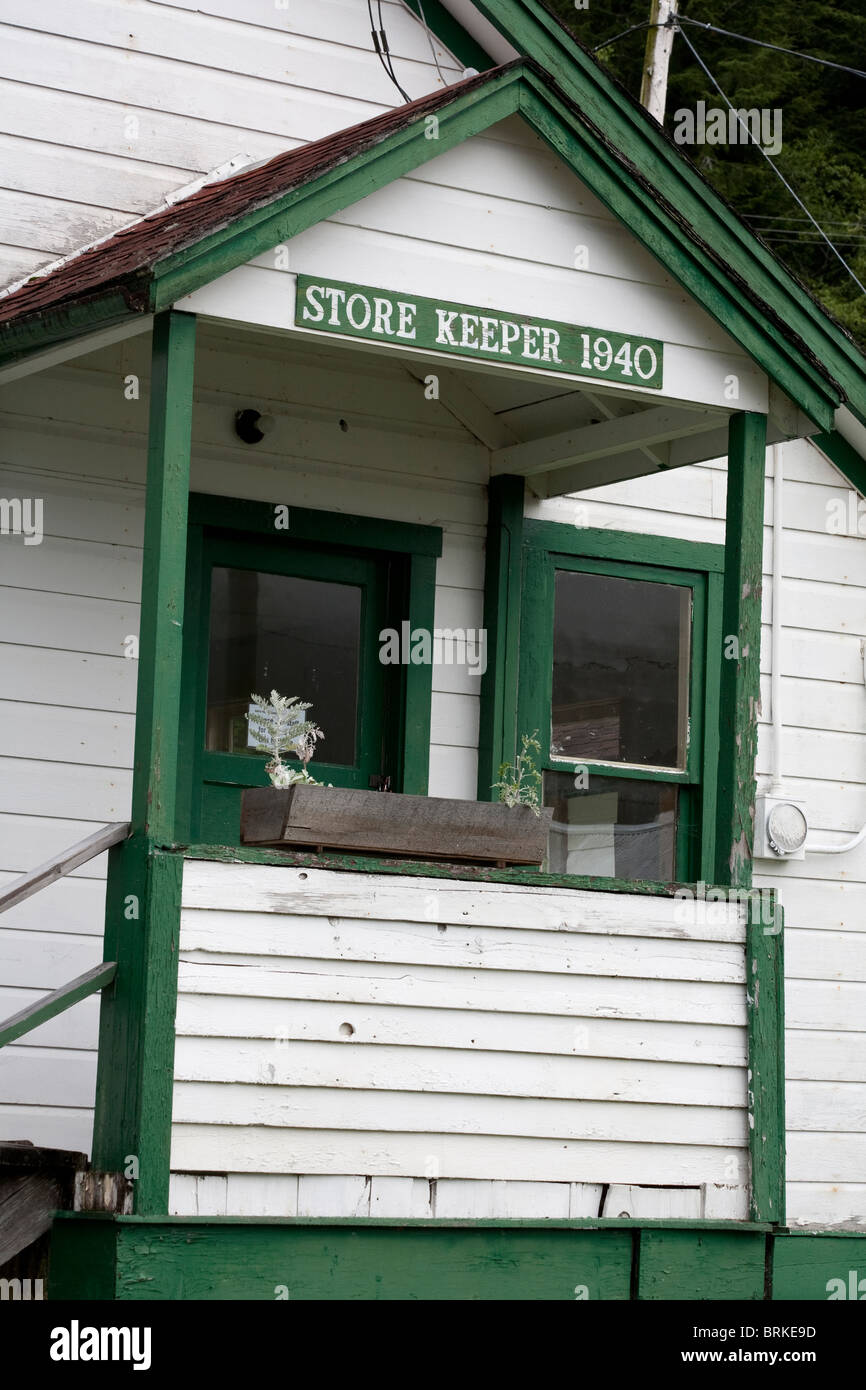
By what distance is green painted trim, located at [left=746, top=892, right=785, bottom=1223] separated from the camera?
6.19 meters

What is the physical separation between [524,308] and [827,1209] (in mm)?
4108

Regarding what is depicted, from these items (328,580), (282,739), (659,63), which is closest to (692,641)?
(328,580)

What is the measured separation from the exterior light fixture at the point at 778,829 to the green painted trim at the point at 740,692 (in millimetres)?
1677

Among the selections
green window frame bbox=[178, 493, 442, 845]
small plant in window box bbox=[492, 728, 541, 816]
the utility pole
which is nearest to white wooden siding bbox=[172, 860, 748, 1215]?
small plant in window box bbox=[492, 728, 541, 816]

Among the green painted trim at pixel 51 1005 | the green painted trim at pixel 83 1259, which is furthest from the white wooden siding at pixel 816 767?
the green painted trim at pixel 83 1259

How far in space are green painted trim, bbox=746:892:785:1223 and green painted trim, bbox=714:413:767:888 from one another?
8.6 inches

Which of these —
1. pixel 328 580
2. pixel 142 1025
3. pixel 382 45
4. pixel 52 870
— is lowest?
pixel 142 1025

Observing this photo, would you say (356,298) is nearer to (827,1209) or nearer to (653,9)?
(827,1209)

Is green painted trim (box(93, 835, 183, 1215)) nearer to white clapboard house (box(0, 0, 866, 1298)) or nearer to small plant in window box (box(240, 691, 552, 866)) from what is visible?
white clapboard house (box(0, 0, 866, 1298))

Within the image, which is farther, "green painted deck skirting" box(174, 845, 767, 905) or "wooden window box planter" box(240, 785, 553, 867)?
"wooden window box planter" box(240, 785, 553, 867)

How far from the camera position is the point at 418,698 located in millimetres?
7480

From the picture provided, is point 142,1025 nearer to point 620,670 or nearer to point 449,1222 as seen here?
point 449,1222

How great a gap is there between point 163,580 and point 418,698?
209 cm

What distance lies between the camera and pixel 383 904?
5.77 metres
